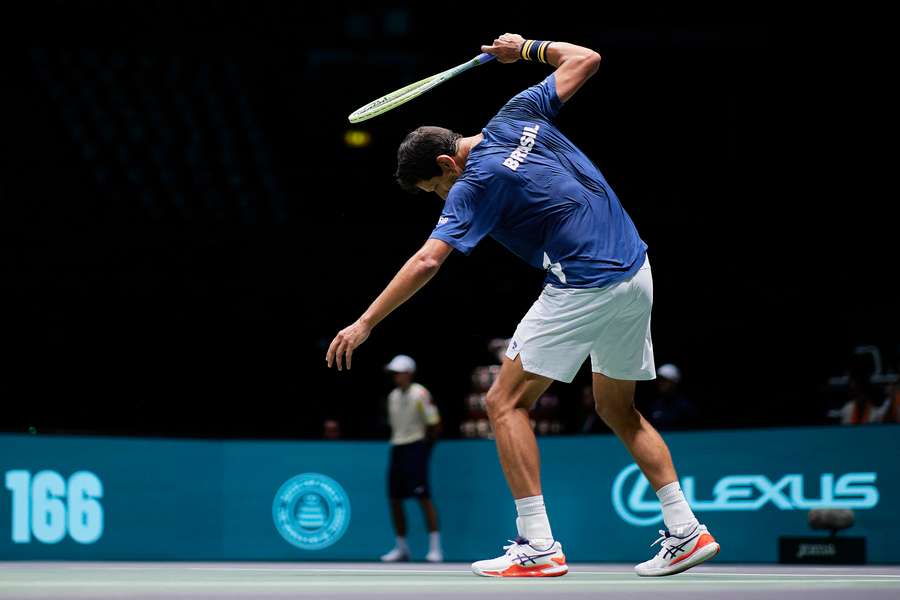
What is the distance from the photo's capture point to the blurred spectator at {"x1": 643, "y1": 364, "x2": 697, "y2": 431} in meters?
10.7

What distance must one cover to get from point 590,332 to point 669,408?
613cm

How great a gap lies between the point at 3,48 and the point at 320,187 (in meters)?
4.01

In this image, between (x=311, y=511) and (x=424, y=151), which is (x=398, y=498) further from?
(x=424, y=151)

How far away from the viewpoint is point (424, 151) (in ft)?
16.6

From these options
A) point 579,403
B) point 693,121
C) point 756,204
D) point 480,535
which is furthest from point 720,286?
point 480,535

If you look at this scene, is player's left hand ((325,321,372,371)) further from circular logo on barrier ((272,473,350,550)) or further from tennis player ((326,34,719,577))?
circular logo on barrier ((272,473,350,550))

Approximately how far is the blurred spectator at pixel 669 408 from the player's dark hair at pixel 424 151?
5.74m

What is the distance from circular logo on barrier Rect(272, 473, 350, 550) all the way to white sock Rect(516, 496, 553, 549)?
612 cm

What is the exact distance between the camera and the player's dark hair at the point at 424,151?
16.6ft

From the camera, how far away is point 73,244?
561 inches

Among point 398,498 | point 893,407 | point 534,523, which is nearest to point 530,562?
point 534,523

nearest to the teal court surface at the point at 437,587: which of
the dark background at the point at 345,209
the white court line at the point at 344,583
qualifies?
the white court line at the point at 344,583

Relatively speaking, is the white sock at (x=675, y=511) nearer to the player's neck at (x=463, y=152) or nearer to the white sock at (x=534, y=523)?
the white sock at (x=534, y=523)

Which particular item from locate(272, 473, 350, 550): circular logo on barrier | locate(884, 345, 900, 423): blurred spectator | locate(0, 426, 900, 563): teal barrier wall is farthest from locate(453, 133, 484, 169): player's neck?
locate(272, 473, 350, 550): circular logo on barrier
